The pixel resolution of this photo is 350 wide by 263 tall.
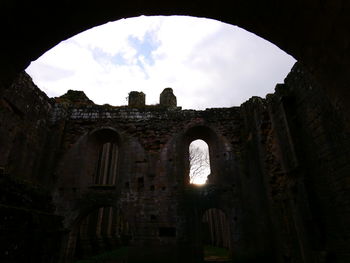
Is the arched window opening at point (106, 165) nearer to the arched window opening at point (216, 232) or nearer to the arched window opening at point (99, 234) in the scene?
the arched window opening at point (99, 234)

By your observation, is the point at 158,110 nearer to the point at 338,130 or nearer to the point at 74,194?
the point at 74,194

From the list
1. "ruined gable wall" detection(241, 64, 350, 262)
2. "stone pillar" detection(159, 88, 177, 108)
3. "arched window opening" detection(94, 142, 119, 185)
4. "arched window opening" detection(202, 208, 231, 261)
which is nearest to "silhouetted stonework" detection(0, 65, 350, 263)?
"ruined gable wall" detection(241, 64, 350, 262)

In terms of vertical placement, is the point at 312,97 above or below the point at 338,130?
above

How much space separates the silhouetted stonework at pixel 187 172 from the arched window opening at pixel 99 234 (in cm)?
10

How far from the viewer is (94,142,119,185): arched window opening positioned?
1667cm

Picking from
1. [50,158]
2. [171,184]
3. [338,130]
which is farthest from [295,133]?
[50,158]

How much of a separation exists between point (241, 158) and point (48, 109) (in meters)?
9.85

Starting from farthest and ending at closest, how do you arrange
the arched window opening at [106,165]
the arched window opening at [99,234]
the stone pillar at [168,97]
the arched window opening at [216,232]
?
the stone pillar at [168,97] < the arched window opening at [216,232] < the arched window opening at [106,165] < the arched window opening at [99,234]

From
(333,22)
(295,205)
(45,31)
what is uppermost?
(45,31)

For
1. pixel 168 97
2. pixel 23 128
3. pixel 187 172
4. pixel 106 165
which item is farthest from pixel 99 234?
pixel 168 97

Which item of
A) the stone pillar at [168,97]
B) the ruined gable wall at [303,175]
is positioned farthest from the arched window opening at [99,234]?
the stone pillar at [168,97]

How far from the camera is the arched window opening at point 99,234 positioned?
12.4m

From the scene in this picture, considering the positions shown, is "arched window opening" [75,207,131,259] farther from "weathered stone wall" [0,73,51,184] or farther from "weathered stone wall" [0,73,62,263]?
"weathered stone wall" [0,73,62,263]

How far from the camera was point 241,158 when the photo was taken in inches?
426
